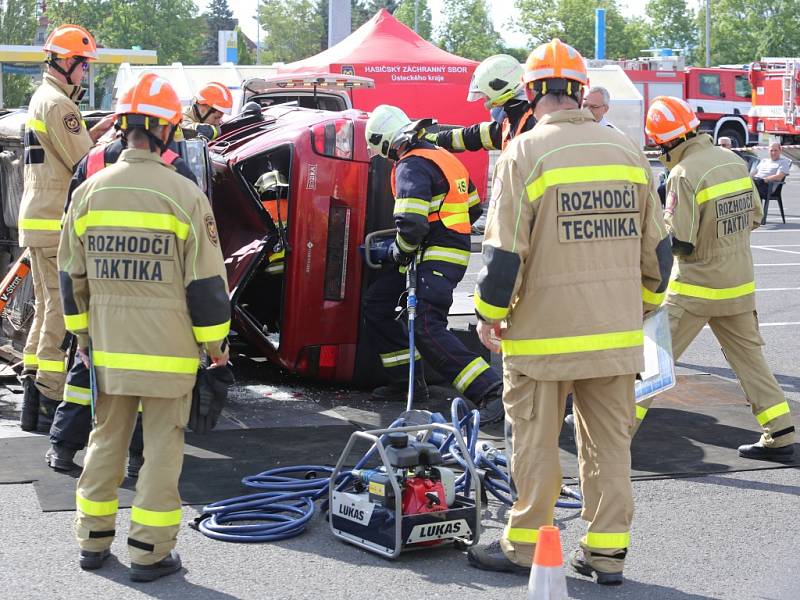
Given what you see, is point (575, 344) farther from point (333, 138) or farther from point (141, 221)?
point (333, 138)

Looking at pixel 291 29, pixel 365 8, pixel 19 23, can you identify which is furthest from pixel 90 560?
pixel 365 8

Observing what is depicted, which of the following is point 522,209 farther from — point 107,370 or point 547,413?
point 107,370

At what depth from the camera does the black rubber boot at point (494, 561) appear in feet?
15.3

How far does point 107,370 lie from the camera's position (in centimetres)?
461

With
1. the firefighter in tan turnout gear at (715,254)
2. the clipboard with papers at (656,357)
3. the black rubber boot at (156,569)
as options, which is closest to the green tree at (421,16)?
the firefighter in tan turnout gear at (715,254)

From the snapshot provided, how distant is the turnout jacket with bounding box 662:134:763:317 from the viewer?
638 centimetres

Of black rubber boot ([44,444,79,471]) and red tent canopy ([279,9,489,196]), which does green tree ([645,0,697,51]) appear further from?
black rubber boot ([44,444,79,471])

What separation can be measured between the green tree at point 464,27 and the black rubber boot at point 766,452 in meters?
66.1

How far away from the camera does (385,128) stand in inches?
277

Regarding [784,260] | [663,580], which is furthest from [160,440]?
[784,260]

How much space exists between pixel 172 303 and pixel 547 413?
1.51m

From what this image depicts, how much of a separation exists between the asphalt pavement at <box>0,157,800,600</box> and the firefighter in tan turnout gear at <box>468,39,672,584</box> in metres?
0.24

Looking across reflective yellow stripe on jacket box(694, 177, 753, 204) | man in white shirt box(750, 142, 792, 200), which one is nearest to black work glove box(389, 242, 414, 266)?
reflective yellow stripe on jacket box(694, 177, 753, 204)

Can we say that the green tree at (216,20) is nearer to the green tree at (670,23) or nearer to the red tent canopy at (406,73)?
the green tree at (670,23)
